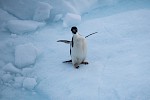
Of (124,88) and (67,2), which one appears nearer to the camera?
(124,88)

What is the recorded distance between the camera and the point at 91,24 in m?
4.46

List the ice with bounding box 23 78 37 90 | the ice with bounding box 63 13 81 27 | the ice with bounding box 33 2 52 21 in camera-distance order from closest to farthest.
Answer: the ice with bounding box 23 78 37 90 < the ice with bounding box 63 13 81 27 < the ice with bounding box 33 2 52 21

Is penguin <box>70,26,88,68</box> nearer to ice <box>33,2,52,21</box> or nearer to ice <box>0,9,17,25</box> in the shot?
ice <box>33,2,52,21</box>

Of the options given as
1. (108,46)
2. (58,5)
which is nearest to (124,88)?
(108,46)

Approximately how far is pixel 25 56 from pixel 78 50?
736 millimetres

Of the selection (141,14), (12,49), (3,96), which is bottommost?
(3,96)

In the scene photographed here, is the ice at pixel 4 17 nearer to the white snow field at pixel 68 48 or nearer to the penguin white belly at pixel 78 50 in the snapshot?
the white snow field at pixel 68 48

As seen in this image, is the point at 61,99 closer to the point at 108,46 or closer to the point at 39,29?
the point at 108,46

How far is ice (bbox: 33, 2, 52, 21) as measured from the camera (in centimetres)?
471

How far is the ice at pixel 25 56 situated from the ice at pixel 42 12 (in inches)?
47.4

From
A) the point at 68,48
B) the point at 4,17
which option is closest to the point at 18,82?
the point at 68,48

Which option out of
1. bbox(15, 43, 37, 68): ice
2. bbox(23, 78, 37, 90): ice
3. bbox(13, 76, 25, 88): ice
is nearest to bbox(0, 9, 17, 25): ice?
bbox(15, 43, 37, 68): ice

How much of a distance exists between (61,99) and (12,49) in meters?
1.43

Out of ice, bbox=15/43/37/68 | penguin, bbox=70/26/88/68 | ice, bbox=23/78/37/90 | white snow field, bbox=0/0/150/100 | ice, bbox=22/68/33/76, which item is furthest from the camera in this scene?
ice, bbox=15/43/37/68
